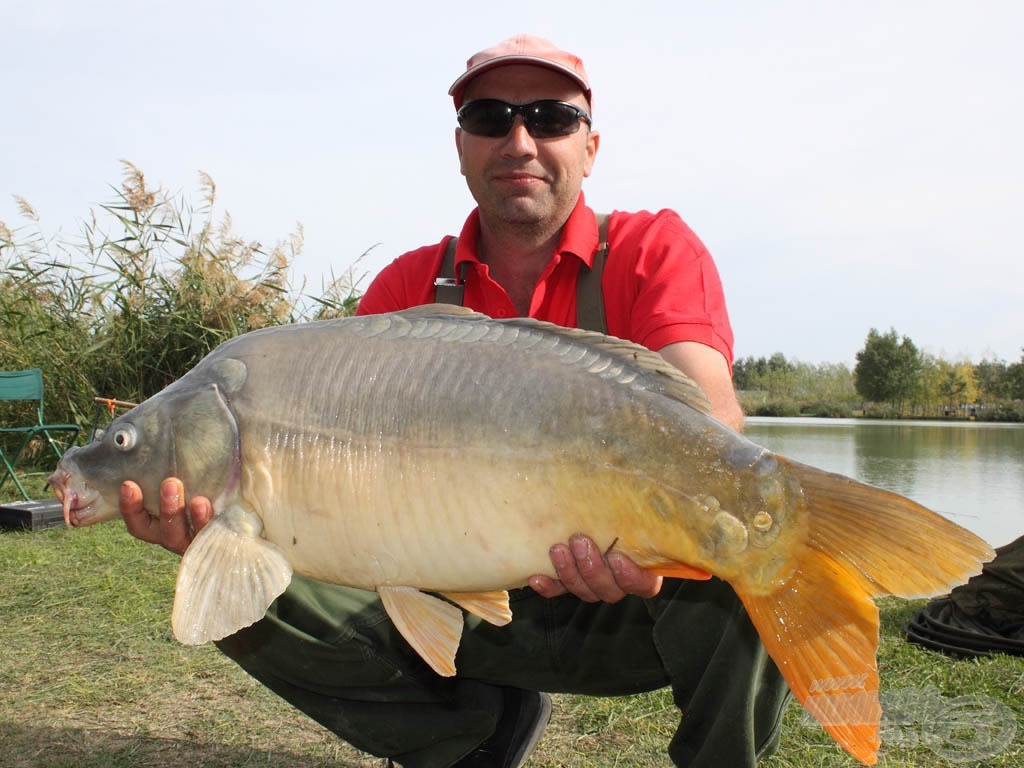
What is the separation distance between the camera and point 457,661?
7.19ft

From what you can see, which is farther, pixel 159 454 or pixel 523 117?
pixel 523 117

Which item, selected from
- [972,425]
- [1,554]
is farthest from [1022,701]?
[972,425]

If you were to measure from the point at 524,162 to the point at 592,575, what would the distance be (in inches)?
56.2

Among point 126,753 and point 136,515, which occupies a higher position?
point 136,515

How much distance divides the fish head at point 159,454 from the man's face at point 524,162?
1.22 meters

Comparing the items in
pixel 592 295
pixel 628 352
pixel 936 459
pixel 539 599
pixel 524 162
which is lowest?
pixel 936 459

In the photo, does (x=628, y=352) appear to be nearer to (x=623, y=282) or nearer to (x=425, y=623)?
(x=425, y=623)

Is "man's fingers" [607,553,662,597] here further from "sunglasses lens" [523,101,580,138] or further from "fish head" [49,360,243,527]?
"sunglasses lens" [523,101,580,138]

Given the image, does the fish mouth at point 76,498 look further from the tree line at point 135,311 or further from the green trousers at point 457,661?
the tree line at point 135,311

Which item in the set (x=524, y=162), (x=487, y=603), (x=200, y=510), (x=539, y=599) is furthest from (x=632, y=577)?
(x=524, y=162)

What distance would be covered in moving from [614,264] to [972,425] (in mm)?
13826

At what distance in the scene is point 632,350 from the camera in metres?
1.64

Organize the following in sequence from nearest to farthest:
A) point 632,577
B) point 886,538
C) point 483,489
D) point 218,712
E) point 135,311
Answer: point 886,538
point 483,489
point 632,577
point 218,712
point 135,311

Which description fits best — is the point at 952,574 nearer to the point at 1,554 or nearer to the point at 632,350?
the point at 632,350
